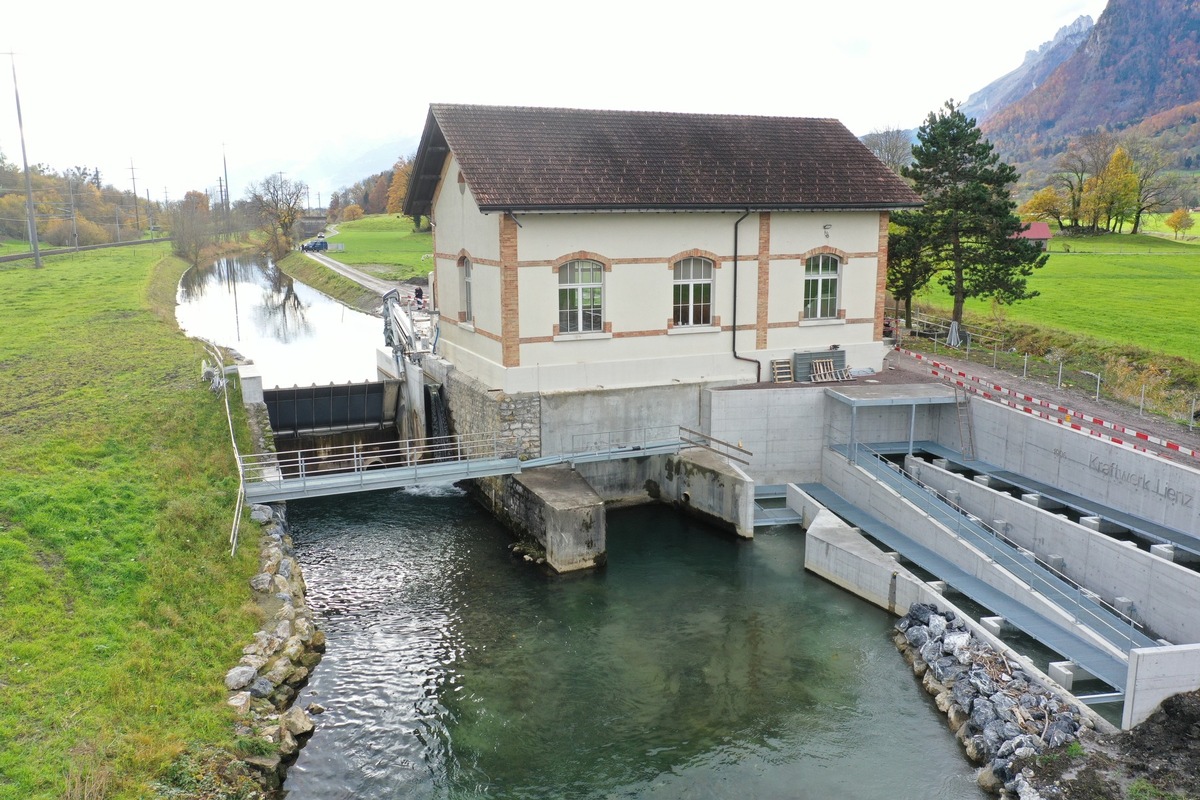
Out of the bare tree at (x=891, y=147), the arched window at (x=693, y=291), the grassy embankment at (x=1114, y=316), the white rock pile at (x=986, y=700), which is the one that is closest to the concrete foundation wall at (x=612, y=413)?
the arched window at (x=693, y=291)

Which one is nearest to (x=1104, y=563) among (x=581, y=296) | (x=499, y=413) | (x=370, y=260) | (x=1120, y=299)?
(x=581, y=296)

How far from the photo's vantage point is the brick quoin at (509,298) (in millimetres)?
21906

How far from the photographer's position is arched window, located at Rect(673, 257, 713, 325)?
2438 centimetres

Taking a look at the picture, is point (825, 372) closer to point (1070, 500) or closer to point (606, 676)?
point (1070, 500)

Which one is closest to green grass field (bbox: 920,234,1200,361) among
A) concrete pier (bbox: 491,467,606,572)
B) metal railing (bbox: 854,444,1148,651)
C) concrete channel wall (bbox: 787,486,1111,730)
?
metal railing (bbox: 854,444,1148,651)

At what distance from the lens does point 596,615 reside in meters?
18.0

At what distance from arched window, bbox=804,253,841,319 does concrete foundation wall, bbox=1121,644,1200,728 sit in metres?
14.8

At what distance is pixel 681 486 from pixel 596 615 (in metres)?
6.48

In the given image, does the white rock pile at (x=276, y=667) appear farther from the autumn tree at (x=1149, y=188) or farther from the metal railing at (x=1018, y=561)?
the autumn tree at (x=1149, y=188)

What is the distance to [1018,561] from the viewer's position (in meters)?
17.8

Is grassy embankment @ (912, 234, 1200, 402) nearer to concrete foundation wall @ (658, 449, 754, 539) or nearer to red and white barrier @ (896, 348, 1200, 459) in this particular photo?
red and white barrier @ (896, 348, 1200, 459)

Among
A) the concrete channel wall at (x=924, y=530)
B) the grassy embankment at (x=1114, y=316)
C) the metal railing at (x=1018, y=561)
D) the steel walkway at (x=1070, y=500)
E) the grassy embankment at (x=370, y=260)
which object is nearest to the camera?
the metal railing at (x=1018, y=561)

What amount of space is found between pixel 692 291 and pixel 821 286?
4.38 meters

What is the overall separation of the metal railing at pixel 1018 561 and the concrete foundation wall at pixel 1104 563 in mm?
320
